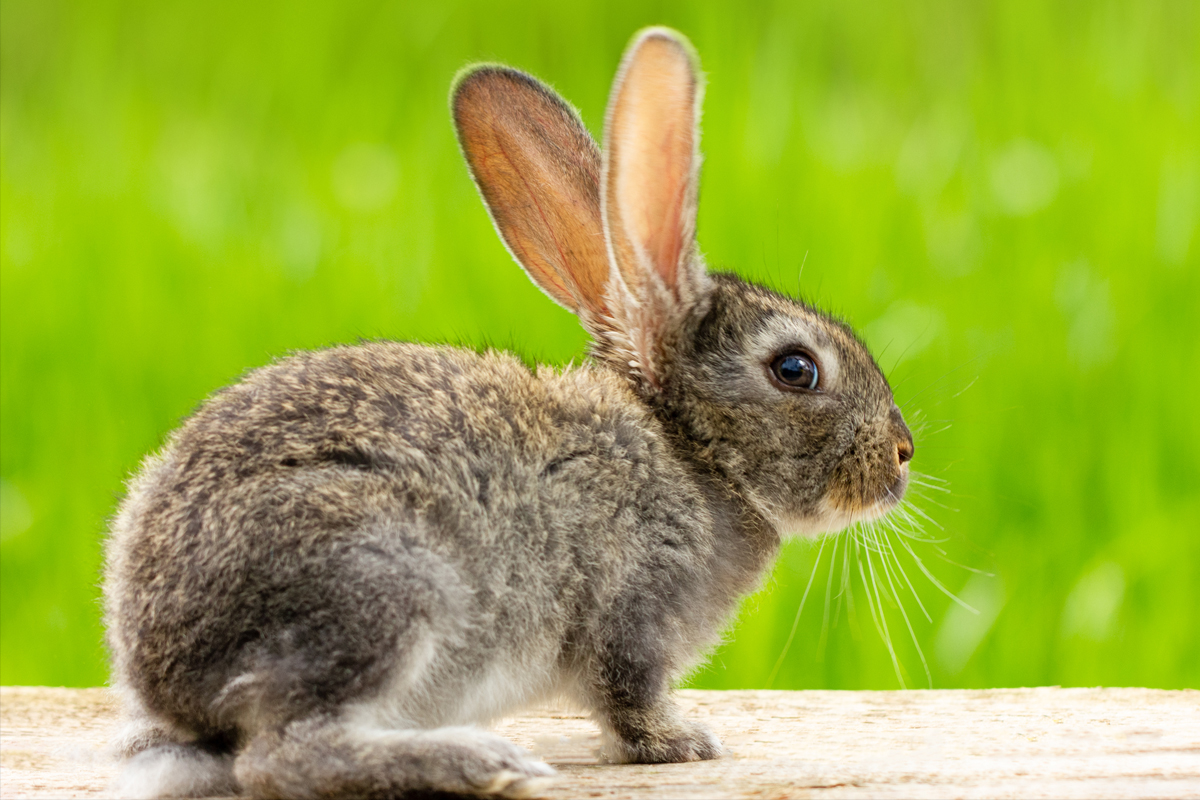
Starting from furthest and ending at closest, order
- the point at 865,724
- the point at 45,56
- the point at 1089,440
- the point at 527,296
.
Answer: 1. the point at 45,56
2. the point at 527,296
3. the point at 1089,440
4. the point at 865,724

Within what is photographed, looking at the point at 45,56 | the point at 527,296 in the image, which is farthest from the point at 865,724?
the point at 45,56

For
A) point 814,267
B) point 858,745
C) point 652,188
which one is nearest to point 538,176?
point 652,188

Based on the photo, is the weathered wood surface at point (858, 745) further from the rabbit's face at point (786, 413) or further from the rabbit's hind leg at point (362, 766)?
the rabbit's face at point (786, 413)

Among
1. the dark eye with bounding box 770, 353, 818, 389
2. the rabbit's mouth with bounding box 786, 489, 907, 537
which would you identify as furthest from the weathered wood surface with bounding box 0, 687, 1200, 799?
the dark eye with bounding box 770, 353, 818, 389

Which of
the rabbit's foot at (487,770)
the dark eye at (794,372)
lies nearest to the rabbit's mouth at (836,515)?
the dark eye at (794,372)

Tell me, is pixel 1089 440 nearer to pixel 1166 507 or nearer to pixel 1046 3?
pixel 1166 507

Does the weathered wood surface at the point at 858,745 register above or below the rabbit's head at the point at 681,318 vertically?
below
